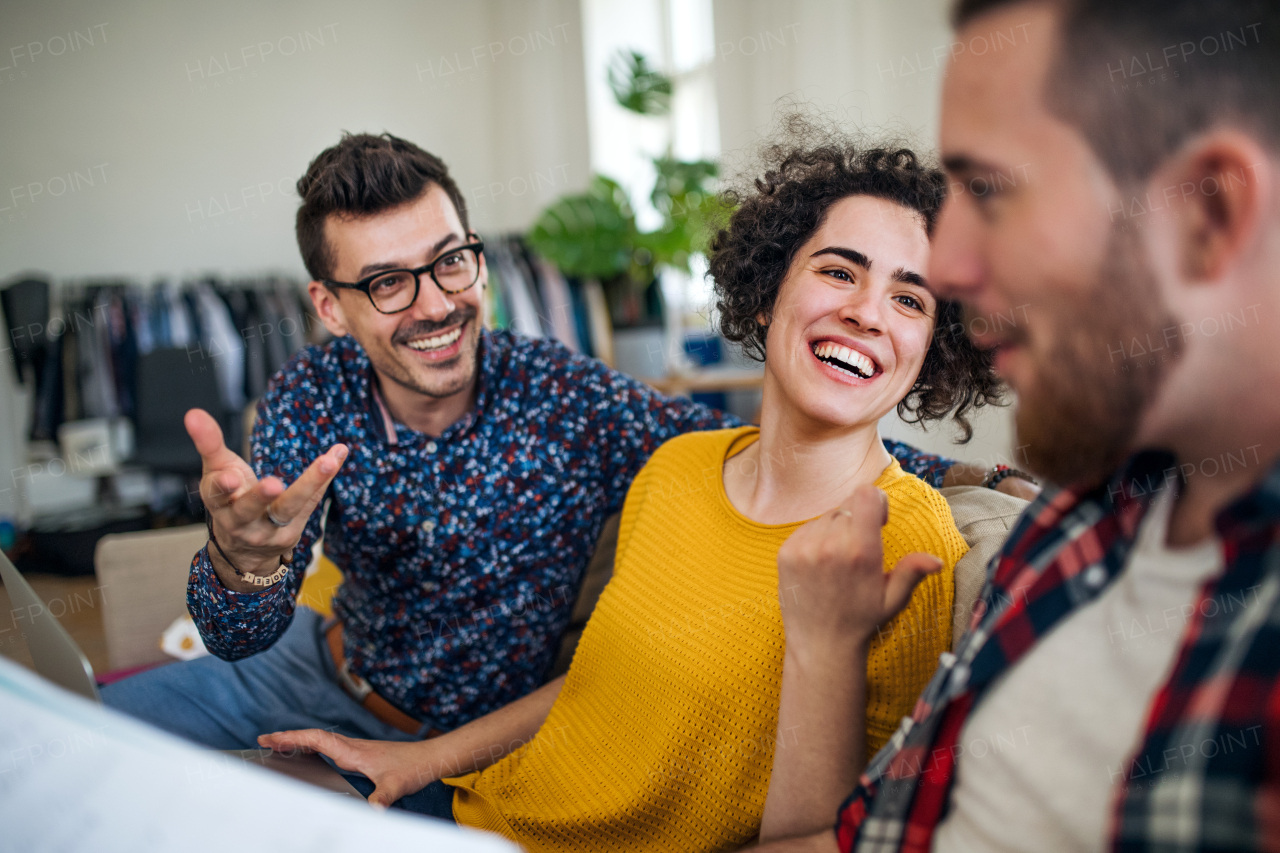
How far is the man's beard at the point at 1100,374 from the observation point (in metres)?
0.52

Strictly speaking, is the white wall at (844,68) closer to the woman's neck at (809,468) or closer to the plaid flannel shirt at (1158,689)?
the woman's neck at (809,468)

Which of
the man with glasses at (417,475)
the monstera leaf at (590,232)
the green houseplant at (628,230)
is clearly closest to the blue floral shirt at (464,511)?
the man with glasses at (417,475)

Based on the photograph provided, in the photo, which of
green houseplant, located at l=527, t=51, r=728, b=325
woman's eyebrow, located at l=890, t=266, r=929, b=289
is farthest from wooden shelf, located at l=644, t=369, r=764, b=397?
woman's eyebrow, located at l=890, t=266, r=929, b=289

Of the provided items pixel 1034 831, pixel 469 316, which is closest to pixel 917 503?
pixel 1034 831

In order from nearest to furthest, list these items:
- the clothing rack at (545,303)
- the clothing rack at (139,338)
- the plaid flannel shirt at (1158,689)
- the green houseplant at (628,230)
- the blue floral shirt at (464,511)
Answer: the plaid flannel shirt at (1158,689), the blue floral shirt at (464,511), the green houseplant at (628,230), the clothing rack at (139,338), the clothing rack at (545,303)

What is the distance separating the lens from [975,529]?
101 cm

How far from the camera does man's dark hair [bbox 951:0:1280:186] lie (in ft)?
1.60

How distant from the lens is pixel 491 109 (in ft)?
20.7

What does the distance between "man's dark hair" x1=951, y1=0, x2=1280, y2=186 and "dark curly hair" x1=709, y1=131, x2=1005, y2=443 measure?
57cm

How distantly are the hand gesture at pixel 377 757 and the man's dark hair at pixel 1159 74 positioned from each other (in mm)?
1212

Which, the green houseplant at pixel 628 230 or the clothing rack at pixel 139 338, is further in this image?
the clothing rack at pixel 139 338

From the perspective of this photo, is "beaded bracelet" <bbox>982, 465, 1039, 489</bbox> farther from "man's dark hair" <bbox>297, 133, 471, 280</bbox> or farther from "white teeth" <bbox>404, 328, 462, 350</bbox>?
"man's dark hair" <bbox>297, 133, 471, 280</bbox>

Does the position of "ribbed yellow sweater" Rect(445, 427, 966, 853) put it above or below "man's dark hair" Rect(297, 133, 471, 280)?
below

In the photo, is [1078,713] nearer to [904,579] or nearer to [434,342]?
[904,579]
